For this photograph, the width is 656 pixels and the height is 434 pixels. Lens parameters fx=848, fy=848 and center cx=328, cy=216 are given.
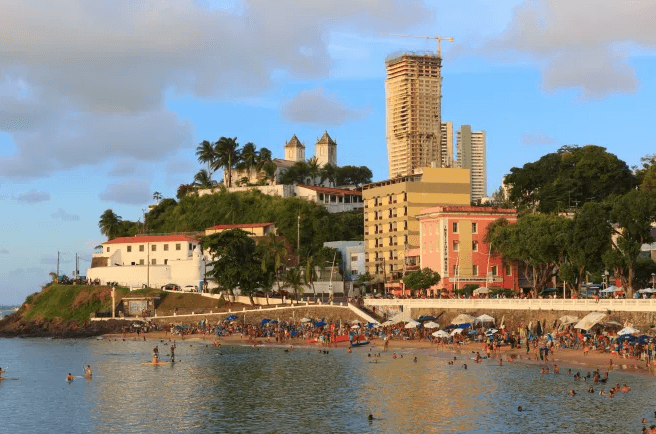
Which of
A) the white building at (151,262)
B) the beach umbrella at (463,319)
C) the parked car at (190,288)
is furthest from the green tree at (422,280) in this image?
the white building at (151,262)

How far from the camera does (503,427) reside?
143 ft

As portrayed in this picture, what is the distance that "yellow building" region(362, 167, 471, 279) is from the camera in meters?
119

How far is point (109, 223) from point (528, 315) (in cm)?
11095

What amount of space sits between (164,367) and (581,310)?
116 ft

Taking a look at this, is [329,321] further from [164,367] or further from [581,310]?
[581,310]

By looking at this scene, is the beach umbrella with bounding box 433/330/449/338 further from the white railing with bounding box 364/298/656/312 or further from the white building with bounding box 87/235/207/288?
the white building with bounding box 87/235/207/288

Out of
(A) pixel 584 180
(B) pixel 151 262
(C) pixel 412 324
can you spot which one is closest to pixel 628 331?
(C) pixel 412 324

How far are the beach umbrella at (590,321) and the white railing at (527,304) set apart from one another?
1.23m

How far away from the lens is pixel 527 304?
245 ft

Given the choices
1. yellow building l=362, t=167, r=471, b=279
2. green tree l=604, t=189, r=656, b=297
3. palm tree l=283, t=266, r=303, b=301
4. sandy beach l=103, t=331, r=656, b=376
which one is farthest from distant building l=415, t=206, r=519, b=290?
green tree l=604, t=189, r=656, b=297

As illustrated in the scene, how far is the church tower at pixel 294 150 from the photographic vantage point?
197875 millimetres

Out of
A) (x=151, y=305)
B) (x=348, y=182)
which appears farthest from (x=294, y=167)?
(x=151, y=305)

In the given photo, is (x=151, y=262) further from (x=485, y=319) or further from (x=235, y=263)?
(x=485, y=319)

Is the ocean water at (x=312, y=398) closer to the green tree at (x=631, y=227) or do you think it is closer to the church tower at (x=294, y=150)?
the green tree at (x=631, y=227)
